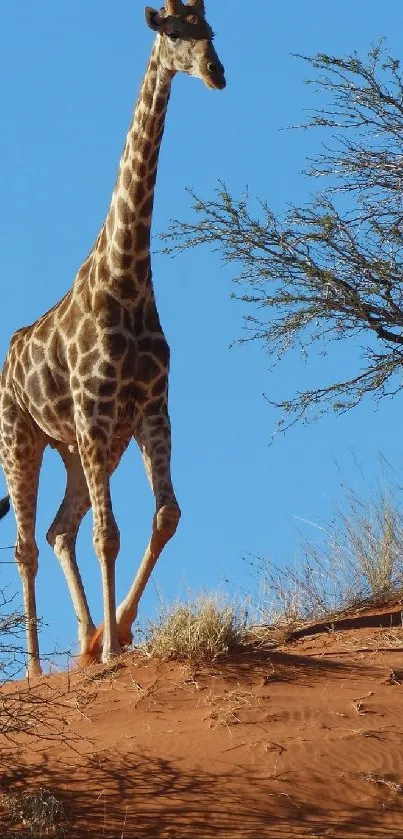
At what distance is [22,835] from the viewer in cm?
677

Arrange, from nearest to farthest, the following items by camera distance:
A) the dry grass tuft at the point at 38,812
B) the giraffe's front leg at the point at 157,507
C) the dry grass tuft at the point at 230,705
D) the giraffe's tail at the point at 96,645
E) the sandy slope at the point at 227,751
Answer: the dry grass tuft at the point at 38,812 < the sandy slope at the point at 227,751 < the dry grass tuft at the point at 230,705 < the giraffe's front leg at the point at 157,507 < the giraffe's tail at the point at 96,645

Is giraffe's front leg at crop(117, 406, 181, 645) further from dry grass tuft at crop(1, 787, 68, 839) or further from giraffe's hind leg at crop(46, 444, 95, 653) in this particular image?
dry grass tuft at crop(1, 787, 68, 839)

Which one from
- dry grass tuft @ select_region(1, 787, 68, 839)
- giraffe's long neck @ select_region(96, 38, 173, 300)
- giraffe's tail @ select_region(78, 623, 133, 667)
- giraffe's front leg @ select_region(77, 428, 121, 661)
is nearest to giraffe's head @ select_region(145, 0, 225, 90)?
giraffe's long neck @ select_region(96, 38, 173, 300)

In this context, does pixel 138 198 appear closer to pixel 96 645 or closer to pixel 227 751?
pixel 96 645

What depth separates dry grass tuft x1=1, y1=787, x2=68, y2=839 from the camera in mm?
6789

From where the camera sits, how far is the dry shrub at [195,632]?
8.66 meters

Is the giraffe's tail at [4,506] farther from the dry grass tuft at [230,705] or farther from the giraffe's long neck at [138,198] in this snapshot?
the dry grass tuft at [230,705]

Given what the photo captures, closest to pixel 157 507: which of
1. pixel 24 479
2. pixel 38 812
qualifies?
pixel 24 479

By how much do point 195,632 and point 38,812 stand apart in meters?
1.97

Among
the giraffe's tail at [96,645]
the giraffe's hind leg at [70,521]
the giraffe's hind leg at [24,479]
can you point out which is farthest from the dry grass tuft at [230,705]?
the giraffe's hind leg at [24,479]

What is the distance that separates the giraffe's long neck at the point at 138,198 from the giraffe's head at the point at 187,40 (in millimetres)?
160

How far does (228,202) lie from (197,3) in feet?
13.5

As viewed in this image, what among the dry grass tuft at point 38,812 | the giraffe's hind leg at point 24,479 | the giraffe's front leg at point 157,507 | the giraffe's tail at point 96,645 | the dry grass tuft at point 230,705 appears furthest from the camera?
the giraffe's hind leg at point 24,479

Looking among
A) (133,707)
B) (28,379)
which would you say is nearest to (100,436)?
(28,379)
